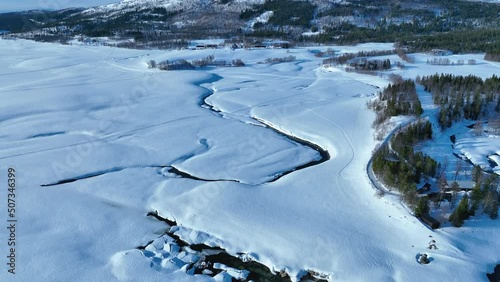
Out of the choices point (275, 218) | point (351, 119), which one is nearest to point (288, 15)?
point (351, 119)

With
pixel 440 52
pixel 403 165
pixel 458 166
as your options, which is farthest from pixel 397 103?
pixel 440 52

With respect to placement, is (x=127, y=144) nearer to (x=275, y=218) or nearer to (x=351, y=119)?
(x=275, y=218)

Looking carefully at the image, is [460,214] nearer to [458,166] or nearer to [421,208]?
[421,208]

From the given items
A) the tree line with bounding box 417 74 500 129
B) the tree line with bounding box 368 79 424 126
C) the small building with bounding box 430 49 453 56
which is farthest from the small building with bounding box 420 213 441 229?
the small building with bounding box 430 49 453 56

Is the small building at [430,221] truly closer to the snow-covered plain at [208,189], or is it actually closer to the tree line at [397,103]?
the snow-covered plain at [208,189]

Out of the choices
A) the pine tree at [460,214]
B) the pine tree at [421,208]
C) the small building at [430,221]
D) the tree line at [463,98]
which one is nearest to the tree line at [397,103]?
the tree line at [463,98]

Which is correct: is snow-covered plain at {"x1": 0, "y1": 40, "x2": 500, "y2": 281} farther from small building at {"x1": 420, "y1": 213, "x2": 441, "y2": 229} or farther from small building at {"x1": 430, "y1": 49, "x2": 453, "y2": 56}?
small building at {"x1": 430, "y1": 49, "x2": 453, "y2": 56}
